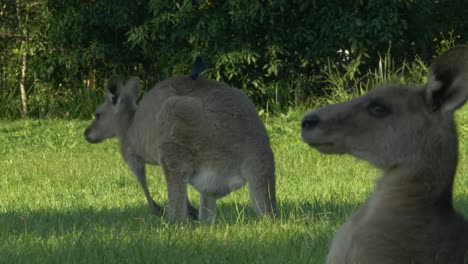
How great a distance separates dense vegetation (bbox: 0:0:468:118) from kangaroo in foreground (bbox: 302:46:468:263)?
1328 centimetres

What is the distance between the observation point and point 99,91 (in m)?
18.7

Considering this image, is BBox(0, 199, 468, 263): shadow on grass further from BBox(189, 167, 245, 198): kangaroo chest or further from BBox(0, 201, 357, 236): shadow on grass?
BBox(189, 167, 245, 198): kangaroo chest

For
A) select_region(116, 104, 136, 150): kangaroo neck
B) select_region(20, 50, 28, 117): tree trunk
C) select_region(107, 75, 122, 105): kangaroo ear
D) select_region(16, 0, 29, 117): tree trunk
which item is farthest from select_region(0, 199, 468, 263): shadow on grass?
select_region(16, 0, 29, 117): tree trunk

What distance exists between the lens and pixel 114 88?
7.77m

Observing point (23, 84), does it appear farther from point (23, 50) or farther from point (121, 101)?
point (121, 101)

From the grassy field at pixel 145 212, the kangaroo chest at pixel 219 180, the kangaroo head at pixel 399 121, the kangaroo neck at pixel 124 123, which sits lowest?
the grassy field at pixel 145 212

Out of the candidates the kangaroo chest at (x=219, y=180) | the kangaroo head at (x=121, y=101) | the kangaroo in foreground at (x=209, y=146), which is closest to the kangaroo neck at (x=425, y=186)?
the kangaroo in foreground at (x=209, y=146)

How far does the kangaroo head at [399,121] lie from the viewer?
3.17m

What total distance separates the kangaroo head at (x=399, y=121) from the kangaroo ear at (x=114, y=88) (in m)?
4.44

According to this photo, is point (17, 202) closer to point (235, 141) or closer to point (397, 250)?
point (235, 141)

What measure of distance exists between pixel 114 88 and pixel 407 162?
488 cm

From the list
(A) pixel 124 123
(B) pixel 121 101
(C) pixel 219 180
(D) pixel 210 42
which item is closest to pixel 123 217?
(C) pixel 219 180

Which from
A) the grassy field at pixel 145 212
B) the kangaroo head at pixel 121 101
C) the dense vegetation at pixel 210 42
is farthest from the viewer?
the dense vegetation at pixel 210 42

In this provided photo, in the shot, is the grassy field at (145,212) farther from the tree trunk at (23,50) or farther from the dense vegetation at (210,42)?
the tree trunk at (23,50)
